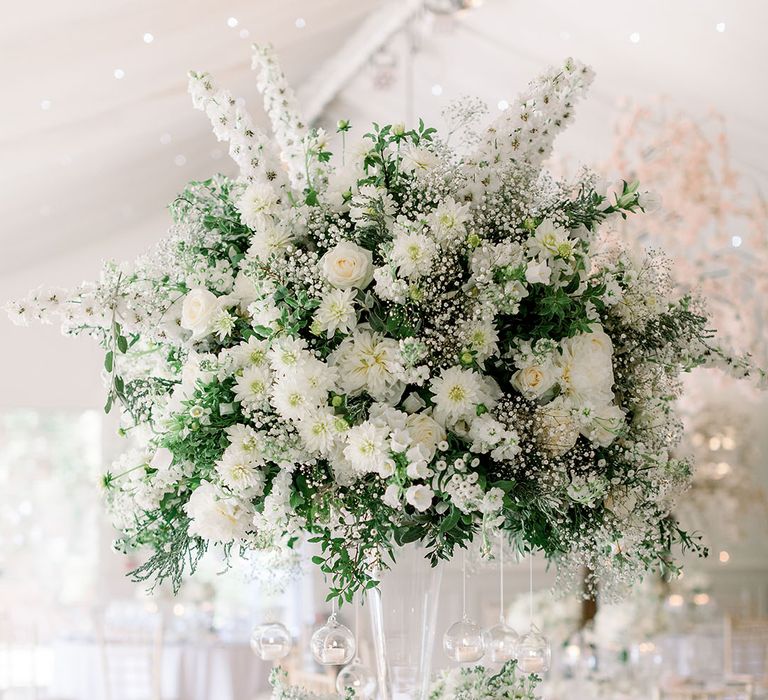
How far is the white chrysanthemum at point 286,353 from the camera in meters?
1.70

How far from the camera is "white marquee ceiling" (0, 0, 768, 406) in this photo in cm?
452

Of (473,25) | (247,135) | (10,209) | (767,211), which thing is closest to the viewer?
(247,135)

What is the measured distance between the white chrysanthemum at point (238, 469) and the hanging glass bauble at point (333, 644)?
0.43 meters

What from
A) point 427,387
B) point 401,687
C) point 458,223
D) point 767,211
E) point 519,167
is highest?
point 767,211

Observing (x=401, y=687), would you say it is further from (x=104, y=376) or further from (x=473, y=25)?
(x=473, y=25)

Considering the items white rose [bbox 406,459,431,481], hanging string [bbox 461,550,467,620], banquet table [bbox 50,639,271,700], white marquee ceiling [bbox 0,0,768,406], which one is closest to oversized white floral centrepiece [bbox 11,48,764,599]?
white rose [bbox 406,459,431,481]

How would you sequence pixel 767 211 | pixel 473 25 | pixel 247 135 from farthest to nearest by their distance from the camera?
1. pixel 767 211
2. pixel 473 25
3. pixel 247 135

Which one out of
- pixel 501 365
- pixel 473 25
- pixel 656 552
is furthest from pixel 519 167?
pixel 473 25

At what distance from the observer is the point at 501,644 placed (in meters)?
2.05

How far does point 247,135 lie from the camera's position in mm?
1894

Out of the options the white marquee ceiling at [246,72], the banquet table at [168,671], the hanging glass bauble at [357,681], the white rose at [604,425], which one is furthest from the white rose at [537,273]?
the banquet table at [168,671]

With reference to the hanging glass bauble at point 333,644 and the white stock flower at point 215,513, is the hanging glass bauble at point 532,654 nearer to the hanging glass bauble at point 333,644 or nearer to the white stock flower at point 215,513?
the hanging glass bauble at point 333,644

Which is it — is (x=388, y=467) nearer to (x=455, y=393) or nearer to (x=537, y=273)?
(x=455, y=393)

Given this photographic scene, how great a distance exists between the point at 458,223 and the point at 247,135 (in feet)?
1.38
